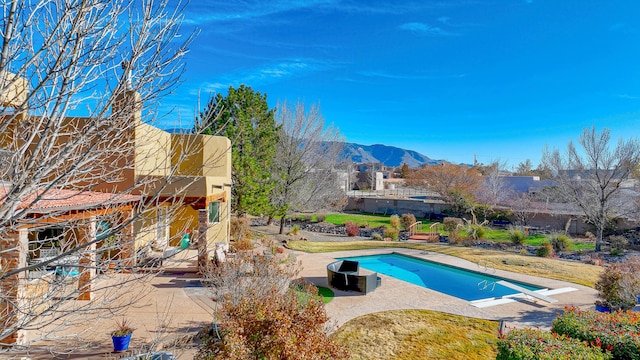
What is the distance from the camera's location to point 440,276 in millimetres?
16484

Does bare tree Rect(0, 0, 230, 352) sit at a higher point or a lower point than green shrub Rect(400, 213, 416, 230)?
higher

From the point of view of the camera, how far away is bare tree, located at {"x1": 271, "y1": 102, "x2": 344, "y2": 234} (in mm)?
23781

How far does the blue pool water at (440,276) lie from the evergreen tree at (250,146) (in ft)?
23.9

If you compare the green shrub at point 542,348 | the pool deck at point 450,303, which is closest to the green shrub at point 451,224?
the pool deck at point 450,303

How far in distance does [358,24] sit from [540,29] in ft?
35.4

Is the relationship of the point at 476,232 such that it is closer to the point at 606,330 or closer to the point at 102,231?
the point at 606,330

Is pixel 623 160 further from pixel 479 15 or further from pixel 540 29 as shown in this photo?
pixel 479 15

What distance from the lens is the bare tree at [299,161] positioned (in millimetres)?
23781

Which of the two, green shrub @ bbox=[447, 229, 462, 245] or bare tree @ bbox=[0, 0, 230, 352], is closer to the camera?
bare tree @ bbox=[0, 0, 230, 352]

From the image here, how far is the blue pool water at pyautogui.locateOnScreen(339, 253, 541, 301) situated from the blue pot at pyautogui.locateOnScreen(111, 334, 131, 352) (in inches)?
453

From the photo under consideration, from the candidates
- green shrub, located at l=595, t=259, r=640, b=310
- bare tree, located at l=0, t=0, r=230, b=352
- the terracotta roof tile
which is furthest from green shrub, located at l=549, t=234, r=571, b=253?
bare tree, located at l=0, t=0, r=230, b=352

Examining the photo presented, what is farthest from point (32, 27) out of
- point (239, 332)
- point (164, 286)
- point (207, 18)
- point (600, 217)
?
point (600, 217)

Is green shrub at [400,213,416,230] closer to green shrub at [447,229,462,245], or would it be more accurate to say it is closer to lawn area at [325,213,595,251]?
lawn area at [325,213,595,251]

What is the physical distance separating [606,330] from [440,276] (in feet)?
31.8
